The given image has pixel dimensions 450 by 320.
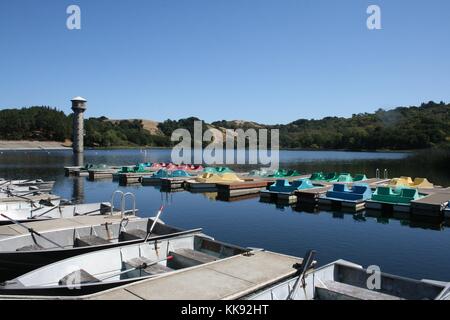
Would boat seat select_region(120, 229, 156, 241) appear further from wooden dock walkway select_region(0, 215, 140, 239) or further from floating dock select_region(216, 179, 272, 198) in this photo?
floating dock select_region(216, 179, 272, 198)

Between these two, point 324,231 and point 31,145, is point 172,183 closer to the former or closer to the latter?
point 324,231

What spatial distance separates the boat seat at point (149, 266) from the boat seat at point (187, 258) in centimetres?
59

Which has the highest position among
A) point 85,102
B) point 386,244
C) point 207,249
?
point 85,102

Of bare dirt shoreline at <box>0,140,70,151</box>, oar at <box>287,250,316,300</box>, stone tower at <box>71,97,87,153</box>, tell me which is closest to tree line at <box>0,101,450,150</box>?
bare dirt shoreline at <box>0,140,70,151</box>

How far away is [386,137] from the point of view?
144 metres

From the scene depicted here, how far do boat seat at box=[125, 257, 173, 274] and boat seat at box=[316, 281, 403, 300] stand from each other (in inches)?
152

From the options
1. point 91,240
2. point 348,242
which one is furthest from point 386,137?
point 91,240

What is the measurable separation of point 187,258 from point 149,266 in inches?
44.0

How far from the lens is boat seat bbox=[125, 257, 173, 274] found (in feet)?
32.1

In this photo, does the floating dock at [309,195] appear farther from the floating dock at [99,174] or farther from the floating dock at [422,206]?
the floating dock at [99,174]

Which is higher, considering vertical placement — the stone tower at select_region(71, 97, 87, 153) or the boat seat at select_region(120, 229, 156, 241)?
the stone tower at select_region(71, 97, 87, 153)

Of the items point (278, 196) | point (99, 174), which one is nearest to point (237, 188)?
point (278, 196)

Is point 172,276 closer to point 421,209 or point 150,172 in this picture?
point 421,209
